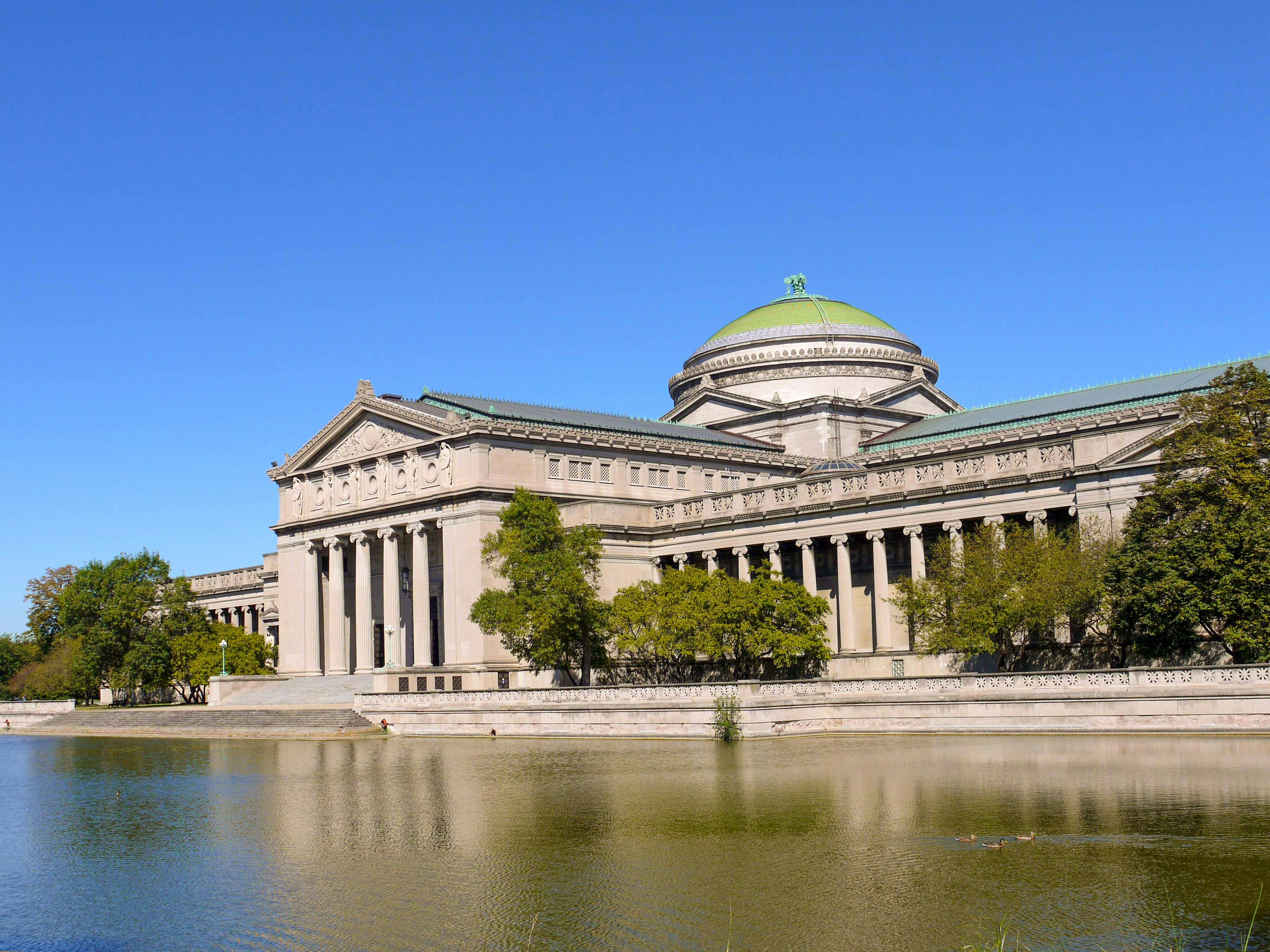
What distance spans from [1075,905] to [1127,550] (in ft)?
118

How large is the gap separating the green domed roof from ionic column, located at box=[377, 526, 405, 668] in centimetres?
Answer: 3658

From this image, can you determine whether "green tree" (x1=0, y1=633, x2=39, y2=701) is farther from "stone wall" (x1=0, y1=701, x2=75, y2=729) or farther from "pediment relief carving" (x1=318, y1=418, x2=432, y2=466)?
"pediment relief carving" (x1=318, y1=418, x2=432, y2=466)

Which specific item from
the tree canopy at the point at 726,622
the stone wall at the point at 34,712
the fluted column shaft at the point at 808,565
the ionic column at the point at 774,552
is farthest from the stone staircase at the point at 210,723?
the fluted column shaft at the point at 808,565

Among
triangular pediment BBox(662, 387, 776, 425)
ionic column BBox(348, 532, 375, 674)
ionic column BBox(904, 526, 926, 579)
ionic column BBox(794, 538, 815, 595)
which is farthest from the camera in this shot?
triangular pediment BBox(662, 387, 776, 425)

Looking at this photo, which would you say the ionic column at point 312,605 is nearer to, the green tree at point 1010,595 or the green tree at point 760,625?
the green tree at point 760,625

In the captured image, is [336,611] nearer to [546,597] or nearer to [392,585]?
[392,585]

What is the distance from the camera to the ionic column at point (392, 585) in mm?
90500

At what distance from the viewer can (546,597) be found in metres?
71.2

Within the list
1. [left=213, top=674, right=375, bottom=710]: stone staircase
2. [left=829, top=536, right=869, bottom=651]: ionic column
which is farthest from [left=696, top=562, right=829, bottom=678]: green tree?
[left=213, top=674, right=375, bottom=710]: stone staircase

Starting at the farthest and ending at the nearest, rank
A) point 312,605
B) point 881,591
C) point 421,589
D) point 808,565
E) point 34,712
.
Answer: point 312,605
point 34,712
point 421,589
point 808,565
point 881,591

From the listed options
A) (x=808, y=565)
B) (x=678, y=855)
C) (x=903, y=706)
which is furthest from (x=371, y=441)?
(x=678, y=855)

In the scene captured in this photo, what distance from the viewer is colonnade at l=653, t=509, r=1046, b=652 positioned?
7356 cm

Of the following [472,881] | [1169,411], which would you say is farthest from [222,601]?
[472,881]

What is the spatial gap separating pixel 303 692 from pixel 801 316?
50.4m
